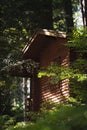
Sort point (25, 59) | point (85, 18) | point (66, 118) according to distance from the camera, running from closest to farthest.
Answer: point (66, 118) < point (85, 18) < point (25, 59)

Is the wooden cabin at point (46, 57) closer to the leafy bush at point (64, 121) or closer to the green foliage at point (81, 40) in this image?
the green foliage at point (81, 40)

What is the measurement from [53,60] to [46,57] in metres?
1.11

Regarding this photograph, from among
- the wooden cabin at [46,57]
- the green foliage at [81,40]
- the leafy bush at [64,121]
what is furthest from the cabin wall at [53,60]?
the leafy bush at [64,121]

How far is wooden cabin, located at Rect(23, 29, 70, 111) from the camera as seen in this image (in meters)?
20.6

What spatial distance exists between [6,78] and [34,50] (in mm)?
3439

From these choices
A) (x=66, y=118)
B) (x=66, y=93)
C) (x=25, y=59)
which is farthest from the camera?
(x=25, y=59)

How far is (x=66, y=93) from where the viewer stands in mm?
20406

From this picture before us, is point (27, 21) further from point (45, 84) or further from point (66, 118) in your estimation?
point (66, 118)

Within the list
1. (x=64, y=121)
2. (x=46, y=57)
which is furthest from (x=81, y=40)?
(x=46, y=57)

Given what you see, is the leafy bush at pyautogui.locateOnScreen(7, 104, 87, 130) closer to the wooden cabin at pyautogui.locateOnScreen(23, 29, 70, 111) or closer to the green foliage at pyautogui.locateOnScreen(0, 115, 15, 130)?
the green foliage at pyautogui.locateOnScreen(0, 115, 15, 130)

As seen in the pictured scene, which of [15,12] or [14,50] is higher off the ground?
[15,12]

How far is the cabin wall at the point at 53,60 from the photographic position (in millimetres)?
20547

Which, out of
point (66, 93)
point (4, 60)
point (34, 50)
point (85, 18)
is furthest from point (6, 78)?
point (85, 18)

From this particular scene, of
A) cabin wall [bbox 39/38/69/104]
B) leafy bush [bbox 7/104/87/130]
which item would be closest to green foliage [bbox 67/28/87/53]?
leafy bush [bbox 7/104/87/130]
